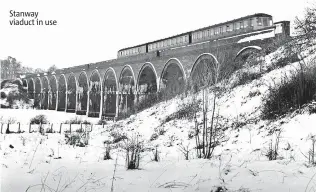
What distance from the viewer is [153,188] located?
2676mm

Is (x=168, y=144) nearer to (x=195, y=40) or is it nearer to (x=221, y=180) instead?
(x=221, y=180)

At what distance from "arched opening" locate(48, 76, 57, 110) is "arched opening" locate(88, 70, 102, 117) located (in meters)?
13.9

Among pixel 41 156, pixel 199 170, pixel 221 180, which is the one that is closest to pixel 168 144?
pixel 41 156

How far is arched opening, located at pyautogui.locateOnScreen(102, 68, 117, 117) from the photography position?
31683 millimetres

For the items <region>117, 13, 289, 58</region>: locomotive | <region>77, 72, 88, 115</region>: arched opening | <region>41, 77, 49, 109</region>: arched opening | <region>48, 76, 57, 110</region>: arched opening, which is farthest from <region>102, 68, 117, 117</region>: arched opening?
<region>41, 77, 49, 109</region>: arched opening

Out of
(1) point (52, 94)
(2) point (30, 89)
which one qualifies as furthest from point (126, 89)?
(2) point (30, 89)

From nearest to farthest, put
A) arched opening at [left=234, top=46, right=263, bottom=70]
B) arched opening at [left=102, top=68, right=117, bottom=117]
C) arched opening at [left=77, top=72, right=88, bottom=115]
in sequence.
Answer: arched opening at [left=234, top=46, right=263, bottom=70]
arched opening at [left=102, top=68, right=117, bottom=117]
arched opening at [left=77, top=72, right=88, bottom=115]

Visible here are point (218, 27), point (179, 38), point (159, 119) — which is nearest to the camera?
point (159, 119)

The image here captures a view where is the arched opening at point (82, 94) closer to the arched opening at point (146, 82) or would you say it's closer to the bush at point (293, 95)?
the arched opening at point (146, 82)

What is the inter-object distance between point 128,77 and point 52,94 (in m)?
24.4

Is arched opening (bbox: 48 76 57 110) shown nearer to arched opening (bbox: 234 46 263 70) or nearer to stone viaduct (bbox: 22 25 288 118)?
stone viaduct (bbox: 22 25 288 118)

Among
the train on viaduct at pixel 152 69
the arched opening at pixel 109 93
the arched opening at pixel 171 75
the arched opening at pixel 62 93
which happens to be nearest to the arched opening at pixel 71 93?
the train on viaduct at pixel 152 69

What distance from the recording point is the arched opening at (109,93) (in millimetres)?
31683

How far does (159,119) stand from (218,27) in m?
13.2
